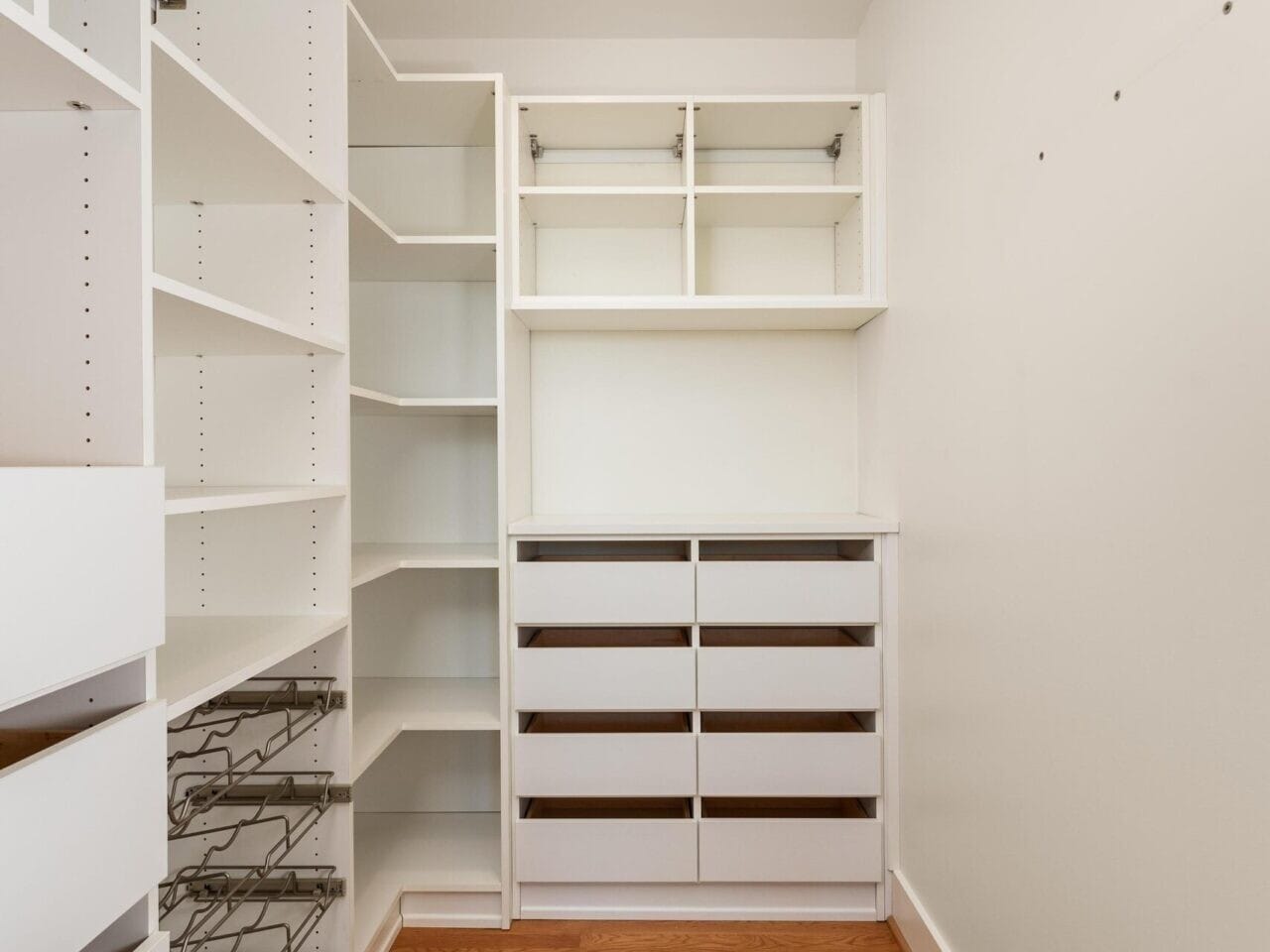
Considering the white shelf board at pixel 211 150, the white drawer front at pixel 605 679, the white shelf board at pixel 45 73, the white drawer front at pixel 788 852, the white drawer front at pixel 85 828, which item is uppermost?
the white shelf board at pixel 211 150

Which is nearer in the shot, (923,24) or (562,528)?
(923,24)

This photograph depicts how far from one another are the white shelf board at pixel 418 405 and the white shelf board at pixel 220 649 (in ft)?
1.64

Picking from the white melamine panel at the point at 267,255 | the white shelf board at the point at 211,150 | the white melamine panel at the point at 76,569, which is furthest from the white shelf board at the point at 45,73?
the white melamine panel at the point at 267,255

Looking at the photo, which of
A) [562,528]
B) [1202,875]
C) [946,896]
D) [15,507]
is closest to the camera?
[15,507]

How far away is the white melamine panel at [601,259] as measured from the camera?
240 centimetres

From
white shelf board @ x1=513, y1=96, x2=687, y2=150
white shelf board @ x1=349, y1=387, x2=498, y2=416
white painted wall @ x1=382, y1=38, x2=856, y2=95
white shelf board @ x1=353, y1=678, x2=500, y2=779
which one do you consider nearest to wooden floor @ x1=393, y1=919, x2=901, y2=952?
white shelf board @ x1=353, y1=678, x2=500, y2=779

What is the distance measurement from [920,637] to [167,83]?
178cm

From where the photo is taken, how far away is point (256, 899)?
1.51 metres

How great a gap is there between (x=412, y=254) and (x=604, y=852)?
165cm

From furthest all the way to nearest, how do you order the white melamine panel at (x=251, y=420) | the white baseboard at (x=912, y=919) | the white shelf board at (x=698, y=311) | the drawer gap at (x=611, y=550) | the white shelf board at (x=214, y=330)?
the drawer gap at (x=611, y=550), the white shelf board at (x=698, y=311), the white baseboard at (x=912, y=919), the white melamine panel at (x=251, y=420), the white shelf board at (x=214, y=330)

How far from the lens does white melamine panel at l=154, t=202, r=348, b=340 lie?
1.56 meters

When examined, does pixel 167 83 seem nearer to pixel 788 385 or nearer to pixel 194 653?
pixel 194 653

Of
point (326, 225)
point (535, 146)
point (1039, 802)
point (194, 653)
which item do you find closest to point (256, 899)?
point (194, 653)

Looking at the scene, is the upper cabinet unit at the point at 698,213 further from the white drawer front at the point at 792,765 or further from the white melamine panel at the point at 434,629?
the white drawer front at the point at 792,765
